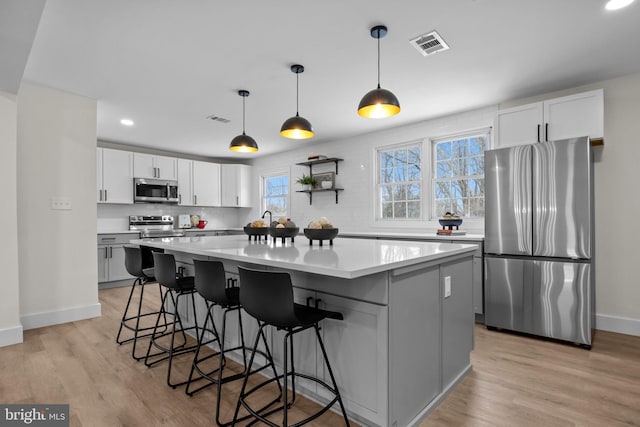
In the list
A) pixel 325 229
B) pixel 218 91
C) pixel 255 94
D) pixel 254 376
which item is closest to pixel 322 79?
pixel 255 94

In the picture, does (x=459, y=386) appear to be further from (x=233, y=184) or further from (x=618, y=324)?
(x=233, y=184)

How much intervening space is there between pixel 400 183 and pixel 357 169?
0.82 meters

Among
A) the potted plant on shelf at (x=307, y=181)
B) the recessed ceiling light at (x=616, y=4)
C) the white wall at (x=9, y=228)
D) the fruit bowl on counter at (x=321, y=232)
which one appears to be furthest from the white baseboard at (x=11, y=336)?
the recessed ceiling light at (x=616, y=4)

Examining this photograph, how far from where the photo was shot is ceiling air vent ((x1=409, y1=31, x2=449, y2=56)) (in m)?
2.53

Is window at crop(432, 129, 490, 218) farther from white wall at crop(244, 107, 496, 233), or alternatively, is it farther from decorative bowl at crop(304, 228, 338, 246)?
decorative bowl at crop(304, 228, 338, 246)

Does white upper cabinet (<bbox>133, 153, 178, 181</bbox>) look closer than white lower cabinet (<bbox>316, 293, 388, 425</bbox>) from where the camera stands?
No

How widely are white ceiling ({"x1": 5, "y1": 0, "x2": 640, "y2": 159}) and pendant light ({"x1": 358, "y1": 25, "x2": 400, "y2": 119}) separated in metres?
0.08

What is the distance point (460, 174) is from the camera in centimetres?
450

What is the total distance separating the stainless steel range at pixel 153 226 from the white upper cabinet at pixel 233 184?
4.07 feet

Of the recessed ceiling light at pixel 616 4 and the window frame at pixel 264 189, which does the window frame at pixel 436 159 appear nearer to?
the recessed ceiling light at pixel 616 4

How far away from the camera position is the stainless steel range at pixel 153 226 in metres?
6.02

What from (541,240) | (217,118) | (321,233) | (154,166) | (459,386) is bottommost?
(459,386)

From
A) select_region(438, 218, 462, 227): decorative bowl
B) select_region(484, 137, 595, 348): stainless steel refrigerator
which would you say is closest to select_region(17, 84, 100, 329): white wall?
select_region(438, 218, 462, 227): decorative bowl

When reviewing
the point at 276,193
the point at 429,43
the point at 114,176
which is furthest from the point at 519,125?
the point at 114,176
